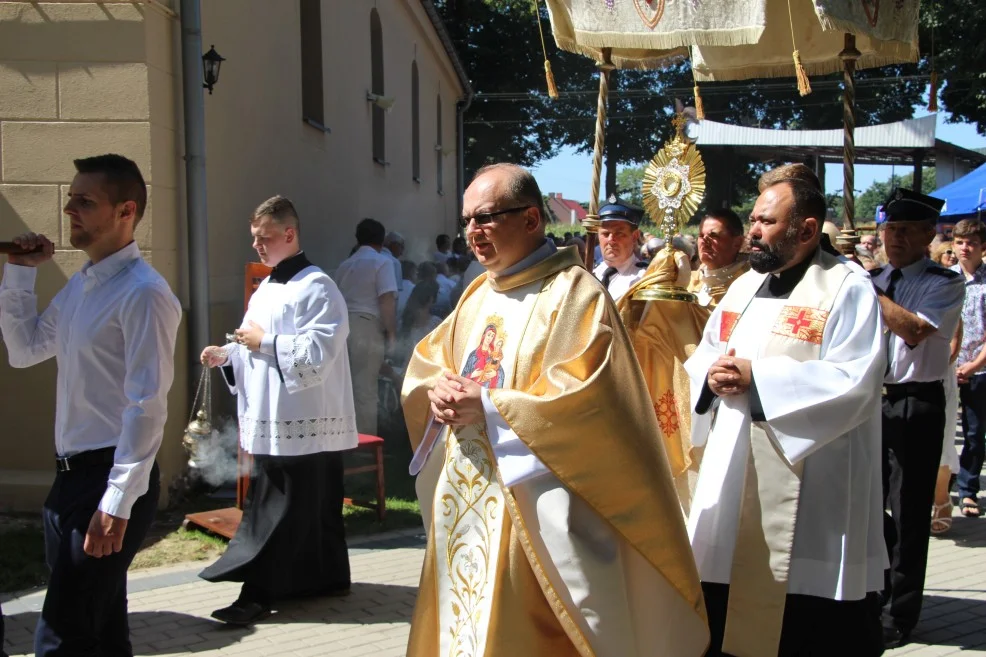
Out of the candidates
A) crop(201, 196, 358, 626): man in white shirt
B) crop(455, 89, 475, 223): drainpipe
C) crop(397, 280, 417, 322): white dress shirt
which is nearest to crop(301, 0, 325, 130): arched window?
crop(397, 280, 417, 322): white dress shirt

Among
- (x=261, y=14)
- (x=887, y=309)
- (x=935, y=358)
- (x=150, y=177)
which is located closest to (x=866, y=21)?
(x=887, y=309)

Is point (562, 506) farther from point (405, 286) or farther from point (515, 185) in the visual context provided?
point (405, 286)

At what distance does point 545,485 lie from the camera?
3307mm

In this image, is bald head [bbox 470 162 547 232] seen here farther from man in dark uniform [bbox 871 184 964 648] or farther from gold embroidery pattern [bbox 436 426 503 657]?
man in dark uniform [bbox 871 184 964 648]

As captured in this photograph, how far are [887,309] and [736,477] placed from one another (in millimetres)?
1848

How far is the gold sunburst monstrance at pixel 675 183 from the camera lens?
5.44 meters

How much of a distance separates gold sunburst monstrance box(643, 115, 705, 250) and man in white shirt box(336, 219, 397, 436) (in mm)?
4252

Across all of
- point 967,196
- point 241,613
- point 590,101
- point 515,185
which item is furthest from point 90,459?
point 590,101

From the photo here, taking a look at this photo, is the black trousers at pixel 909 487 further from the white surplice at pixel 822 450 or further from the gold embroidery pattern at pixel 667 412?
the white surplice at pixel 822 450

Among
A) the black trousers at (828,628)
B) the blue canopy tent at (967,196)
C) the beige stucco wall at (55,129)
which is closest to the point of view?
the black trousers at (828,628)

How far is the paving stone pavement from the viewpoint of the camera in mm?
5027

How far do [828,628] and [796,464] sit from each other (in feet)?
2.03

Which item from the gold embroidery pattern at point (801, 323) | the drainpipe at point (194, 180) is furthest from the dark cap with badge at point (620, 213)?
the drainpipe at point (194, 180)

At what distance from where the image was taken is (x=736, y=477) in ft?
12.5
